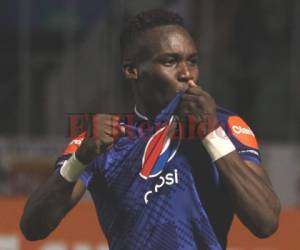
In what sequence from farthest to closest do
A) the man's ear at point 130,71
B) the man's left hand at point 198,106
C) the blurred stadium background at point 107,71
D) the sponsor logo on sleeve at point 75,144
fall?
the blurred stadium background at point 107,71 → the sponsor logo on sleeve at point 75,144 → the man's ear at point 130,71 → the man's left hand at point 198,106

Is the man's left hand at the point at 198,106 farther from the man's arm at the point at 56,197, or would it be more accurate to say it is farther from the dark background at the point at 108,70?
the dark background at the point at 108,70

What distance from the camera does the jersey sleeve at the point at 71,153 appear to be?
4008mm

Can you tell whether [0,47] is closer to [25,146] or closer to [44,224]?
[25,146]

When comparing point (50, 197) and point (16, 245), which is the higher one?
point (50, 197)

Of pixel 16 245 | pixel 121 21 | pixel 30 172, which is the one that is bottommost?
pixel 30 172

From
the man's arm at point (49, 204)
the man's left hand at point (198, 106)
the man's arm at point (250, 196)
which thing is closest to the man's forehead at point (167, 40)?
the man's left hand at point (198, 106)

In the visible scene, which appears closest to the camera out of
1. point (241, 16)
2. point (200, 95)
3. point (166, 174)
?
point (200, 95)

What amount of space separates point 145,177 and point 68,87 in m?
11.1

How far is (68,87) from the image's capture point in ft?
49.0

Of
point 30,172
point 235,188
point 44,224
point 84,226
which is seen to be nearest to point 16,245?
point 84,226

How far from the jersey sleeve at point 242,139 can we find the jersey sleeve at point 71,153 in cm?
54

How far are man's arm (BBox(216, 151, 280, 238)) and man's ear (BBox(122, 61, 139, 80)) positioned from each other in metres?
0.51

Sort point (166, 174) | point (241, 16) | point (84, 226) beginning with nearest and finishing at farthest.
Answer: point (166, 174) < point (84, 226) < point (241, 16)

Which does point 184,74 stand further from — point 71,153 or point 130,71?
point 71,153
